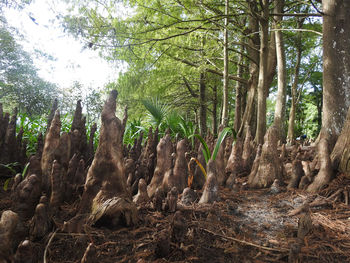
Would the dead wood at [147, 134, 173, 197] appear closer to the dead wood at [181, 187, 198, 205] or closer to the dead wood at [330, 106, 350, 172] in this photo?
the dead wood at [181, 187, 198, 205]

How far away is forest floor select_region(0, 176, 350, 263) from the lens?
1069mm

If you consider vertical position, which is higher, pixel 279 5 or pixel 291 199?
pixel 279 5

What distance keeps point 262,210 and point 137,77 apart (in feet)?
22.0

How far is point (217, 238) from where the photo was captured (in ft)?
4.09

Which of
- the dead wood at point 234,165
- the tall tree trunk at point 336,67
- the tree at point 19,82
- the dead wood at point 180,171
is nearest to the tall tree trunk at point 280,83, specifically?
the tall tree trunk at point 336,67

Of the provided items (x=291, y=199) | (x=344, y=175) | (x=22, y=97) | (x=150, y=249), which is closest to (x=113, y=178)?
(x=150, y=249)

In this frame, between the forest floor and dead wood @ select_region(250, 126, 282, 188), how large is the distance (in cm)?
59

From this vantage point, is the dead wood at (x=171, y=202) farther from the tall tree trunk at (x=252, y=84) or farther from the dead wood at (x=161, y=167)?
the tall tree trunk at (x=252, y=84)

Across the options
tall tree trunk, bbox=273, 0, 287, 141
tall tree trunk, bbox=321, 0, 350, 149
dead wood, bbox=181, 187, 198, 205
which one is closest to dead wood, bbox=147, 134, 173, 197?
dead wood, bbox=181, 187, 198, 205

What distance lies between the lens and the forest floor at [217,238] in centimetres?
107

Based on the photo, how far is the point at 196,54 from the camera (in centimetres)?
799

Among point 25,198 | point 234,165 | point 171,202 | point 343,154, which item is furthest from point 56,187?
point 343,154

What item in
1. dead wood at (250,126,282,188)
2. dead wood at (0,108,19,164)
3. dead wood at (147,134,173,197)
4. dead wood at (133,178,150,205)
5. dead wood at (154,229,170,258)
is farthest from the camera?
dead wood at (0,108,19,164)

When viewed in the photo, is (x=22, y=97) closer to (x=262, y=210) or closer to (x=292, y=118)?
(x=292, y=118)
